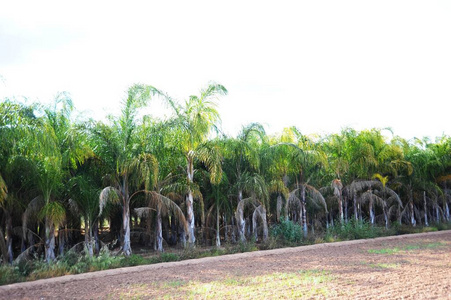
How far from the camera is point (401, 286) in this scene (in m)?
7.84

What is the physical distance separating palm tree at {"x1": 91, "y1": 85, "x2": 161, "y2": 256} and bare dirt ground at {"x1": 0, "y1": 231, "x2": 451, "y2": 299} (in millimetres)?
2813

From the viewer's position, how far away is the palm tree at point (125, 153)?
12.6 meters

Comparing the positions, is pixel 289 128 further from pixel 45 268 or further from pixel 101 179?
pixel 45 268

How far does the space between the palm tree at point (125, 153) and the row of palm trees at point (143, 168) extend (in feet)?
0.12

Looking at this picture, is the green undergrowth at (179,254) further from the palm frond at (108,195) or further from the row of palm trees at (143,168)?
the palm frond at (108,195)

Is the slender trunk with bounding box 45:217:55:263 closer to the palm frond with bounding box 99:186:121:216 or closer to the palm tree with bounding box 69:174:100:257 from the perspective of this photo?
the palm tree with bounding box 69:174:100:257

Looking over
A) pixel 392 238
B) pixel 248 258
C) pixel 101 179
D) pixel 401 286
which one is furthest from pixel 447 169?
pixel 101 179

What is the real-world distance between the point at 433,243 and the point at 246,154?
8.47 metres

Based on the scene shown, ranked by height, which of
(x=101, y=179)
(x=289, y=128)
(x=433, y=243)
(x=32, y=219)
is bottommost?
(x=433, y=243)

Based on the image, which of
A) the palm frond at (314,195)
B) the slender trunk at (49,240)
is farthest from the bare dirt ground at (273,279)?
the palm frond at (314,195)

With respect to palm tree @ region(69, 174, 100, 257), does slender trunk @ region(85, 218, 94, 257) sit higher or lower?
lower

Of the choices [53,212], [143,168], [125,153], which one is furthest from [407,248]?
[53,212]

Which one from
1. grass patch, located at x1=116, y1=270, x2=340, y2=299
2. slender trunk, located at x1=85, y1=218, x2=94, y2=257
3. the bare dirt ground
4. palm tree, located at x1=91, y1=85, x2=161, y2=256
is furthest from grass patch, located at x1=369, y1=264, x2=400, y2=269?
slender trunk, located at x1=85, y1=218, x2=94, y2=257

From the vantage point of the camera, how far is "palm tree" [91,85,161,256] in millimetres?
12555
